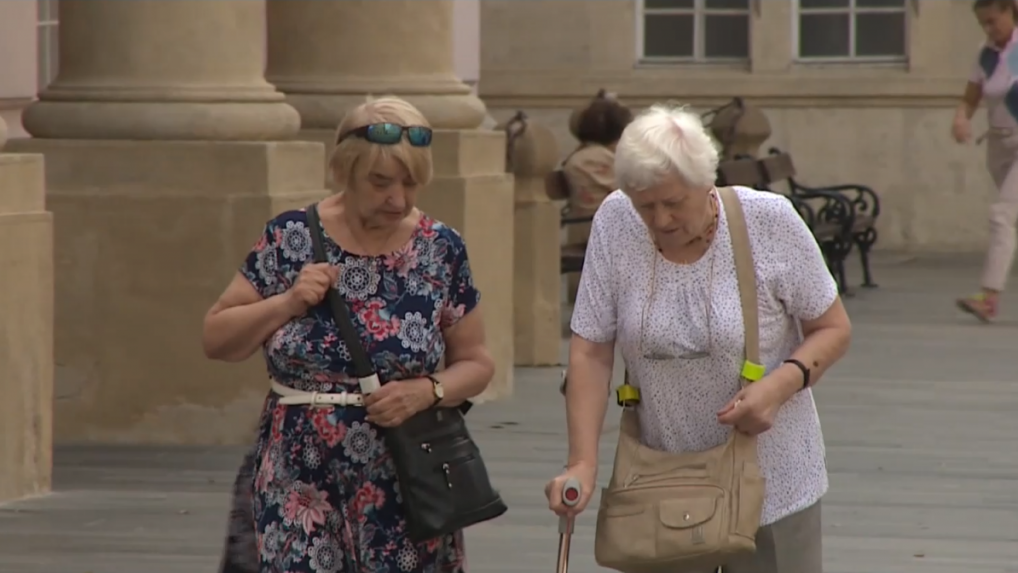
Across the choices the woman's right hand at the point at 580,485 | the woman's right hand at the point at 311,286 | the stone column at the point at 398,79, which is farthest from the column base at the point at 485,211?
the woman's right hand at the point at 580,485

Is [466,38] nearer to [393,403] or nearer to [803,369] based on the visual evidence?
[393,403]

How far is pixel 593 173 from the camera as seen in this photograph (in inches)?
569

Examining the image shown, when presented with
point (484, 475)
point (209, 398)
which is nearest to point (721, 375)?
point (484, 475)

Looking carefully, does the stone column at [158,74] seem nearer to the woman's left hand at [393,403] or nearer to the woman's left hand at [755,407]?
the woman's left hand at [393,403]

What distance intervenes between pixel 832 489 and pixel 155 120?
3092mm

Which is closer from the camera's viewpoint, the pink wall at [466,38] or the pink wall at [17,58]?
the pink wall at [17,58]

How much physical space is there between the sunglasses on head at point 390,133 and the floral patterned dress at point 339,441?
23 cm

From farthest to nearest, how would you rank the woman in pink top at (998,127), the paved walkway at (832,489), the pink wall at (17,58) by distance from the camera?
the woman in pink top at (998,127) → the pink wall at (17,58) → the paved walkway at (832,489)

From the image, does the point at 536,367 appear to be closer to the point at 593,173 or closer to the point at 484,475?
the point at 593,173

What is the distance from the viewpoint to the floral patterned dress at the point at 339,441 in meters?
4.68

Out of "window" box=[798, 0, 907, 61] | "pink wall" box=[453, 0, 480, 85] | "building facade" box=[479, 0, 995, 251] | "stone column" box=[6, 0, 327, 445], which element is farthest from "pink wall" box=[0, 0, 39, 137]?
"window" box=[798, 0, 907, 61]

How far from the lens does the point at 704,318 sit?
432cm

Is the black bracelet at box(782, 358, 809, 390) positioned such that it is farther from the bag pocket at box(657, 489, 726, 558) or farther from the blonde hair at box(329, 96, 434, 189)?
the blonde hair at box(329, 96, 434, 189)

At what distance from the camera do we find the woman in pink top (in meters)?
14.2
